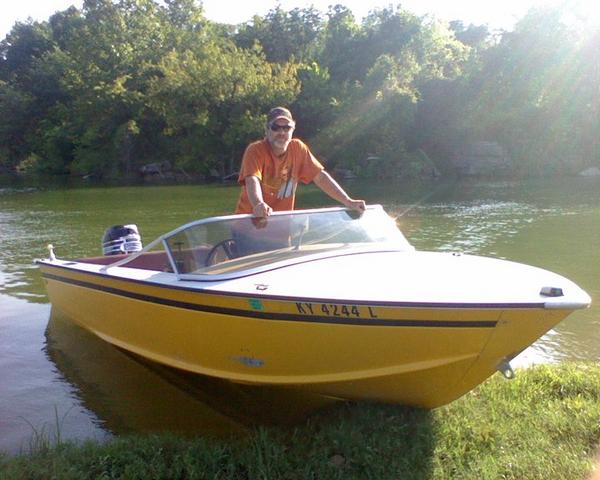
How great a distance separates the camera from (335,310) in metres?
3.95

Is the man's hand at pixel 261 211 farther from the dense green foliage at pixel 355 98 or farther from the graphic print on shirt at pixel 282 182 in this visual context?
the dense green foliage at pixel 355 98

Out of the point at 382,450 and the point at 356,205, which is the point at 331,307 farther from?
the point at 356,205

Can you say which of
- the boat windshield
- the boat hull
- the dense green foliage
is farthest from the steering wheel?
the dense green foliage

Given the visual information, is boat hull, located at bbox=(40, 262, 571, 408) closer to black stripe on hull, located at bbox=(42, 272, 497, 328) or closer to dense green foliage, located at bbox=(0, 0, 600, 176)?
black stripe on hull, located at bbox=(42, 272, 497, 328)

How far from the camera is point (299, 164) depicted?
5.72m

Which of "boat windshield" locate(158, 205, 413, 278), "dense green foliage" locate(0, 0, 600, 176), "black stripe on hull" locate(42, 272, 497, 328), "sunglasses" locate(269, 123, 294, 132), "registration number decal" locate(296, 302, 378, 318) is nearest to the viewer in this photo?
"black stripe on hull" locate(42, 272, 497, 328)

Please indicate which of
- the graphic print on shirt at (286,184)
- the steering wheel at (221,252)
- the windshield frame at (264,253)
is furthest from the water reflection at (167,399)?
the graphic print on shirt at (286,184)

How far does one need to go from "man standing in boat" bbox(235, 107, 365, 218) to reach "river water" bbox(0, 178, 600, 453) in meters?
1.67

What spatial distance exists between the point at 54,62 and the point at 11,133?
7.35 meters

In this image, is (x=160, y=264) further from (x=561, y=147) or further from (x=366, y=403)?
(x=561, y=147)

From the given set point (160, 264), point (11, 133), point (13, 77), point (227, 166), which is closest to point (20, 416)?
point (160, 264)

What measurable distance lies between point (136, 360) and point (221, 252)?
2081 millimetres

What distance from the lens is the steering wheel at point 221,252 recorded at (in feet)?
16.2

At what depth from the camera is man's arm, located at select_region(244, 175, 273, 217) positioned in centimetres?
495
